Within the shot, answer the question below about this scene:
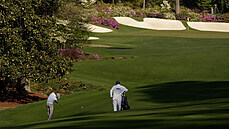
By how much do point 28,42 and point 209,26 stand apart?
260 ft

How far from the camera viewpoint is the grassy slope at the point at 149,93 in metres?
13.3

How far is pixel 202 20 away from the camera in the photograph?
4451 inches

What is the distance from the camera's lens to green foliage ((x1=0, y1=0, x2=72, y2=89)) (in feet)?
96.8

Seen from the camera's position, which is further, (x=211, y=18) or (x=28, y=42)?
(x=211, y=18)

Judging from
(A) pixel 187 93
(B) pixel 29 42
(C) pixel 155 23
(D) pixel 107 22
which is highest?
(B) pixel 29 42

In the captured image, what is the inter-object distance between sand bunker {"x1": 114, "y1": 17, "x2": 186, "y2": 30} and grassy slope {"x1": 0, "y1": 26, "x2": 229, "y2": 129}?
2265 centimetres

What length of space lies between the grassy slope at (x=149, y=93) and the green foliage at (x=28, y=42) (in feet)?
9.14

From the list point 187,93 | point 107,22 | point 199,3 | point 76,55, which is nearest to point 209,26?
point 107,22

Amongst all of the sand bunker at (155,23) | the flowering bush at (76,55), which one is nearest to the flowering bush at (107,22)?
the sand bunker at (155,23)

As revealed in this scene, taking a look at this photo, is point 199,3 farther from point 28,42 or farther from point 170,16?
point 28,42

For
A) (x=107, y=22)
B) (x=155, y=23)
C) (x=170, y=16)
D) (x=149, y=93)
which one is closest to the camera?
(x=149, y=93)

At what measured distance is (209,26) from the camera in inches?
4090

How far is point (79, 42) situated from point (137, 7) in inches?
2875

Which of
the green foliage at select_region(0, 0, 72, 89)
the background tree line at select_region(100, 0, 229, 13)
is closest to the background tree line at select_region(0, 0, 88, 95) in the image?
the green foliage at select_region(0, 0, 72, 89)
